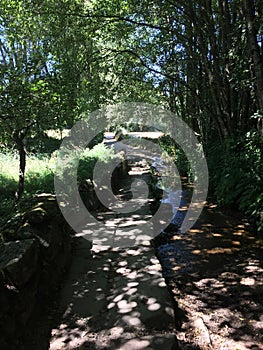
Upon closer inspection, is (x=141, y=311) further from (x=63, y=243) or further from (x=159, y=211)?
(x=159, y=211)

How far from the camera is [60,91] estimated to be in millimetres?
5152

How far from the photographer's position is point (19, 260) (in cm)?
285

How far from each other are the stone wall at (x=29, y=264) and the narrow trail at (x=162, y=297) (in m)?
0.21

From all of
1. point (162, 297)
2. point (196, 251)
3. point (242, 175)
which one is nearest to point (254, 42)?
point (242, 175)

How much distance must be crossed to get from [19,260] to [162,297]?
5.28 feet

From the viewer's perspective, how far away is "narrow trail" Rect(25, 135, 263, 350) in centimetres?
282

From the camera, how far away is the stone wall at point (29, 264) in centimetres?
266

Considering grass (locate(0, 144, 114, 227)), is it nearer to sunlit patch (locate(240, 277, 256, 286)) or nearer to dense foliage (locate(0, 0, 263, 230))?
dense foliage (locate(0, 0, 263, 230))

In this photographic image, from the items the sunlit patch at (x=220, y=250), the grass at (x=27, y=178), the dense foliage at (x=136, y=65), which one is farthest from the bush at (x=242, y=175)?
the grass at (x=27, y=178)

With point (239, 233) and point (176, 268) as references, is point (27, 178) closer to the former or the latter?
point (176, 268)

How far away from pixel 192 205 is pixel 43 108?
16.4 ft

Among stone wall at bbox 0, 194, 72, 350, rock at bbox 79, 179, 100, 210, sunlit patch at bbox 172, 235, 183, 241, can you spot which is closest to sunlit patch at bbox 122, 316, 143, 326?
stone wall at bbox 0, 194, 72, 350

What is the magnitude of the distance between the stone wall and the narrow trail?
21 cm

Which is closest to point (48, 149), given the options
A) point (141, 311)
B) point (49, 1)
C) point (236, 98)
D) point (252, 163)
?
point (49, 1)
